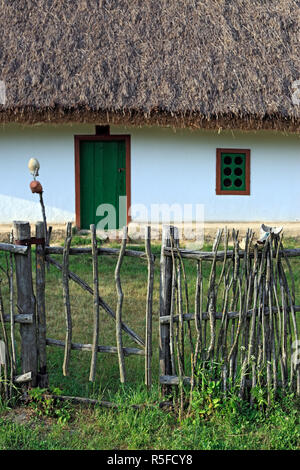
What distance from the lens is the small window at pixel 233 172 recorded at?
8.33m

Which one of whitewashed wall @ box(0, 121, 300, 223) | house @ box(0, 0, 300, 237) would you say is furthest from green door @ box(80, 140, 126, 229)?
whitewashed wall @ box(0, 121, 300, 223)

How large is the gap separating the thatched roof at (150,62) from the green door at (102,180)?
2.14 ft

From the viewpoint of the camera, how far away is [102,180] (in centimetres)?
834

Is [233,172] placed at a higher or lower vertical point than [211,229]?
higher

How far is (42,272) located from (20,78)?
526cm

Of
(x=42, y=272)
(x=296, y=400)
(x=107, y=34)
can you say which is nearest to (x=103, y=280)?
(x=42, y=272)

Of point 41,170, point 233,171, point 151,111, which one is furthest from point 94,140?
point 233,171

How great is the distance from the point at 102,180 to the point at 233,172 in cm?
212

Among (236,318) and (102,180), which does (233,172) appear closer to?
(102,180)

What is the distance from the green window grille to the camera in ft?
27.5

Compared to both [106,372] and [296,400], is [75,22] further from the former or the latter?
[296,400]

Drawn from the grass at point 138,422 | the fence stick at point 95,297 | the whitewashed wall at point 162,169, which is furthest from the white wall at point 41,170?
the fence stick at point 95,297

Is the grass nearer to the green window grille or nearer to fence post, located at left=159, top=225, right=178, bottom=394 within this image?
fence post, located at left=159, top=225, right=178, bottom=394

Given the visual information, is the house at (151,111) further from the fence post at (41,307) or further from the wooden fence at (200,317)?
the wooden fence at (200,317)
